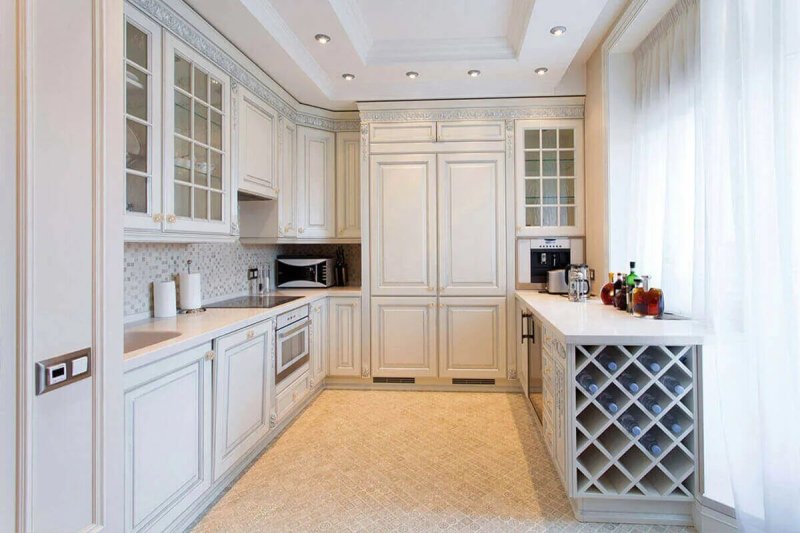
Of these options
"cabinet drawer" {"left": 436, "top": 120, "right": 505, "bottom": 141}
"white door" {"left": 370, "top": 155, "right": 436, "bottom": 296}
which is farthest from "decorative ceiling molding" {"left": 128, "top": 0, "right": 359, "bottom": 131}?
"cabinet drawer" {"left": 436, "top": 120, "right": 505, "bottom": 141}

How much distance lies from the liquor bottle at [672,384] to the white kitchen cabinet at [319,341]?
242 cm

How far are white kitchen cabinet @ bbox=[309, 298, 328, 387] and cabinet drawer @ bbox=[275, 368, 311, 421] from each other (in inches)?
5.7

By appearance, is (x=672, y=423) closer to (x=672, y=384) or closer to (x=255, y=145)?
(x=672, y=384)

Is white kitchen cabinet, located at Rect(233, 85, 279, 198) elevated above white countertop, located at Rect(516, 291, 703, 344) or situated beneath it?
elevated above

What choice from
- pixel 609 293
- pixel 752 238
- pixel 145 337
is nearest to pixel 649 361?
pixel 752 238

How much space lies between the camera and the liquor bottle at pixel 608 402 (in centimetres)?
183

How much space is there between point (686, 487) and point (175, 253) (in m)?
3.00

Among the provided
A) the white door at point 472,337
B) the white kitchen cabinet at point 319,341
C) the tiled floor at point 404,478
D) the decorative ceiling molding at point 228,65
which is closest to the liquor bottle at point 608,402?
the tiled floor at point 404,478

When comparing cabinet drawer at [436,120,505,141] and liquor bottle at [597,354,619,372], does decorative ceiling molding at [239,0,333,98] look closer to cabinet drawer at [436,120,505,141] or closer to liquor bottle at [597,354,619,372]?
cabinet drawer at [436,120,505,141]

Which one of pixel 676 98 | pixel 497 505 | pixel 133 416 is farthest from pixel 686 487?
pixel 133 416

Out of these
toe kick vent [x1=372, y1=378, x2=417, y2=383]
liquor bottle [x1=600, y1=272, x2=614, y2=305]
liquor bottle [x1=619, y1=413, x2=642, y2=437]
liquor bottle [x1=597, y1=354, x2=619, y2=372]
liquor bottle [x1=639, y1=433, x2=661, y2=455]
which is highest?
liquor bottle [x1=600, y1=272, x2=614, y2=305]

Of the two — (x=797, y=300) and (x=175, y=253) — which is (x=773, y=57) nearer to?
(x=797, y=300)

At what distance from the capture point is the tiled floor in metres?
1.87

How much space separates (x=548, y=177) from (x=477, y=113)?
2.74ft
